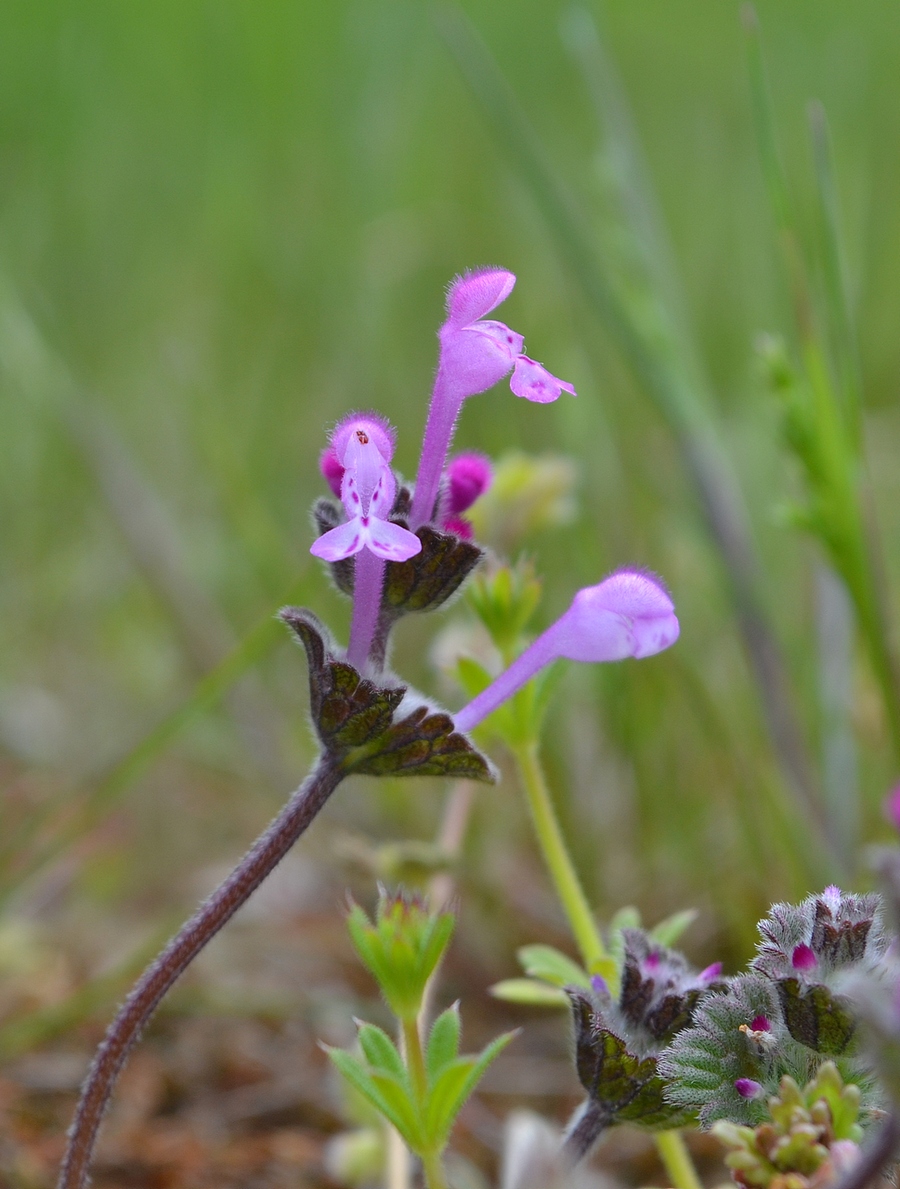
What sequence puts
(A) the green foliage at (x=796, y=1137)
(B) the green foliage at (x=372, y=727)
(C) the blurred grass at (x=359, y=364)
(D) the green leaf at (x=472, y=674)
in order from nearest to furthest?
(A) the green foliage at (x=796, y=1137), (B) the green foliage at (x=372, y=727), (D) the green leaf at (x=472, y=674), (C) the blurred grass at (x=359, y=364)

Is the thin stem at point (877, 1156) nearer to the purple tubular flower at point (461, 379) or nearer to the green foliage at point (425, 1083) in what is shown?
the green foliage at point (425, 1083)

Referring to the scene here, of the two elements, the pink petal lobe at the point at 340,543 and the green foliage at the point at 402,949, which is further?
the green foliage at the point at 402,949

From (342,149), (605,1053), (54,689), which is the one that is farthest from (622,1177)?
(342,149)

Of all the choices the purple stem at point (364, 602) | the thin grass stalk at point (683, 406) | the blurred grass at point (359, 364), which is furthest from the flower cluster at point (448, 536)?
the thin grass stalk at point (683, 406)

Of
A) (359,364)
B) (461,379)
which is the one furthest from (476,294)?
(359,364)

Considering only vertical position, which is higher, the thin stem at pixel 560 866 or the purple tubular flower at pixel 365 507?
the purple tubular flower at pixel 365 507
